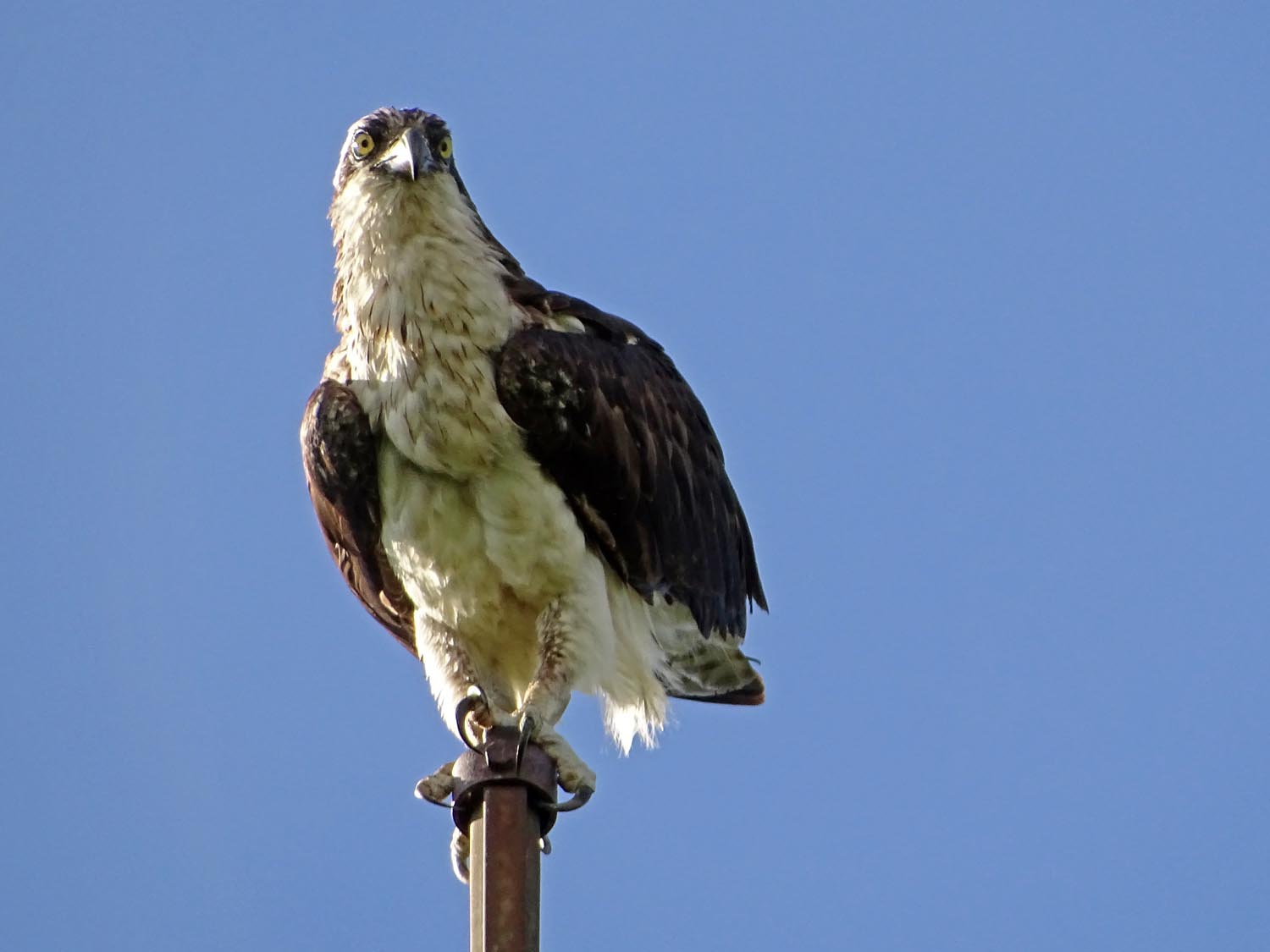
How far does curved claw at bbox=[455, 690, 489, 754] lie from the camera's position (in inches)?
324

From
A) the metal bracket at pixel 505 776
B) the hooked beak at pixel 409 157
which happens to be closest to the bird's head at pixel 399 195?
the hooked beak at pixel 409 157

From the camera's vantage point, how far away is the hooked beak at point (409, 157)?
8406 mm

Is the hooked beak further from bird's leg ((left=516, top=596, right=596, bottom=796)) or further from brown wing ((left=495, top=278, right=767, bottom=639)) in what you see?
bird's leg ((left=516, top=596, right=596, bottom=796))

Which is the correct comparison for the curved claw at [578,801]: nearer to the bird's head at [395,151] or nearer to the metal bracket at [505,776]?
the metal bracket at [505,776]

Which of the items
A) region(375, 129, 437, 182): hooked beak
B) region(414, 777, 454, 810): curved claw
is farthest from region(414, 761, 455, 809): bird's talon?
region(375, 129, 437, 182): hooked beak

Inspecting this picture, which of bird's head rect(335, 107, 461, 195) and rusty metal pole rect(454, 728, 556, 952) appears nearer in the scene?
rusty metal pole rect(454, 728, 556, 952)

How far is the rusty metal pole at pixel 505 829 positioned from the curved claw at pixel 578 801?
0.24 meters

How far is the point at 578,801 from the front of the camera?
25.0 feet

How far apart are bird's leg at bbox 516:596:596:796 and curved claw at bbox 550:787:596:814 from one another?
67 mm

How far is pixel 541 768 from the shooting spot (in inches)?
280

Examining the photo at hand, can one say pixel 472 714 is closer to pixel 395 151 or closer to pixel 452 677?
pixel 452 677

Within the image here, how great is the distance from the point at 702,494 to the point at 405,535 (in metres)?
1.44

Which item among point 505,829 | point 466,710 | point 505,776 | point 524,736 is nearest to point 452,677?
point 466,710

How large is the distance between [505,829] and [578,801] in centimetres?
86
